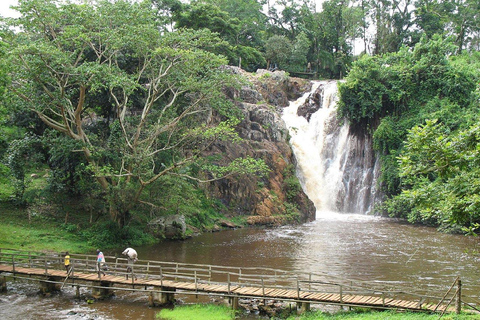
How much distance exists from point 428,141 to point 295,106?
138 feet

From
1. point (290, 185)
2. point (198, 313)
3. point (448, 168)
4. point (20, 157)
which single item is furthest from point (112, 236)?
point (448, 168)

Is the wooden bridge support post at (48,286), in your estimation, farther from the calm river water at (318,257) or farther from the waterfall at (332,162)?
the waterfall at (332,162)

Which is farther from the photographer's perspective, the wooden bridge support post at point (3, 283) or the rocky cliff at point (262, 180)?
the rocky cliff at point (262, 180)

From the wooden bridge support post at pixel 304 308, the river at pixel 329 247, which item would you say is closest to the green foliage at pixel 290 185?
the river at pixel 329 247

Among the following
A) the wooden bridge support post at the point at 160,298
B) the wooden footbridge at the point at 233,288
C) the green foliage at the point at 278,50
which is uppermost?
the green foliage at the point at 278,50

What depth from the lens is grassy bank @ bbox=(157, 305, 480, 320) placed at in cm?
1323

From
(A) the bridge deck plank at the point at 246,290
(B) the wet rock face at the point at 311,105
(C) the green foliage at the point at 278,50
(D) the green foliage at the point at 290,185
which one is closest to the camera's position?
(A) the bridge deck plank at the point at 246,290

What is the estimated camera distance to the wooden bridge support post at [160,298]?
16719 mm

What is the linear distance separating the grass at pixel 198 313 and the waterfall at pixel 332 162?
29.1 m

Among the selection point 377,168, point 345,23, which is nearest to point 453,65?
point 377,168

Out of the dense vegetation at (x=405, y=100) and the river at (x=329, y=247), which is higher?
the dense vegetation at (x=405, y=100)

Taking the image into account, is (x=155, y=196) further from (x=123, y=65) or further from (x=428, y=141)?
(x=428, y=141)

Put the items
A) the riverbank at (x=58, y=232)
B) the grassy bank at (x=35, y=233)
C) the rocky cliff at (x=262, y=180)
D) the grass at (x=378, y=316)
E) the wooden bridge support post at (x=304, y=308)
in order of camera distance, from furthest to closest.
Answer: the rocky cliff at (x=262, y=180) → the riverbank at (x=58, y=232) → the grassy bank at (x=35, y=233) → the wooden bridge support post at (x=304, y=308) → the grass at (x=378, y=316)

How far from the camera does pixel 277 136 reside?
4344cm
